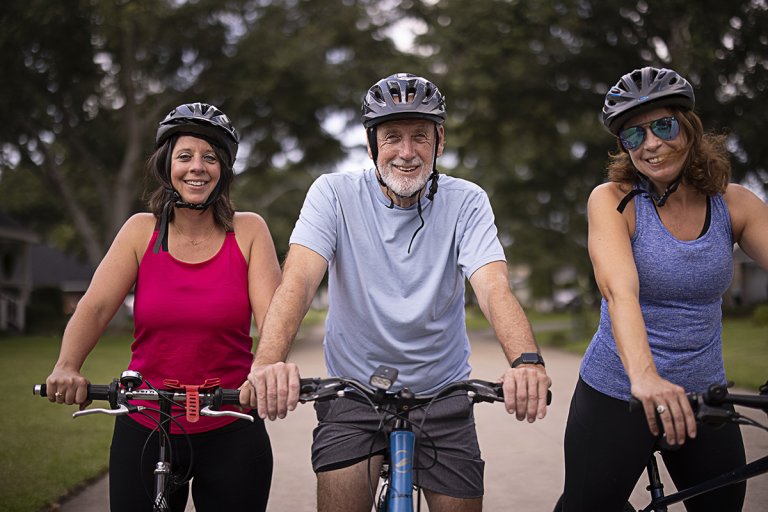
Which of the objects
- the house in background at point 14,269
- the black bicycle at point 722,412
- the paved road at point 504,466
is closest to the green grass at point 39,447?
the paved road at point 504,466

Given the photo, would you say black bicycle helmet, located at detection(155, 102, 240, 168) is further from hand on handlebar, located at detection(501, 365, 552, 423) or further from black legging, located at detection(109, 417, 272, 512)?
hand on handlebar, located at detection(501, 365, 552, 423)

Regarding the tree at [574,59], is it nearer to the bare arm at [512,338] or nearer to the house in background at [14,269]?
the house in background at [14,269]

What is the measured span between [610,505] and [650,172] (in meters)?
1.31

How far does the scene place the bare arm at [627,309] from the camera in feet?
8.20

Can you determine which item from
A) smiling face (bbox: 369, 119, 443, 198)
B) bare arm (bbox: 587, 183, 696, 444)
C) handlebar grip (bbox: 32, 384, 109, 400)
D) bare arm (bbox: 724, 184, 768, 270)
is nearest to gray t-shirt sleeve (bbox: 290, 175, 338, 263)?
smiling face (bbox: 369, 119, 443, 198)

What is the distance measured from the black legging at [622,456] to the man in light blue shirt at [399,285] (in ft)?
1.52

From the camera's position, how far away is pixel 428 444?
9.99 feet

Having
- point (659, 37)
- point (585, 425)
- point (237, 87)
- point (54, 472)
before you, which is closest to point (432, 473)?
point (585, 425)

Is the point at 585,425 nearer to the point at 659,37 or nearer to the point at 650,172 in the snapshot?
the point at 650,172

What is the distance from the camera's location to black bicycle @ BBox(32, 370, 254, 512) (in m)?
2.86

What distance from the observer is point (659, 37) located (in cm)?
2497

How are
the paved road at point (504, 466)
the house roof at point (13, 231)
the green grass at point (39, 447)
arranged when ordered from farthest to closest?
the house roof at point (13, 231)
the green grass at point (39, 447)
the paved road at point (504, 466)

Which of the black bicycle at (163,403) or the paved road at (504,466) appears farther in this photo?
the paved road at (504,466)

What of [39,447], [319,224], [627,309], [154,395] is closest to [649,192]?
[627,309]
